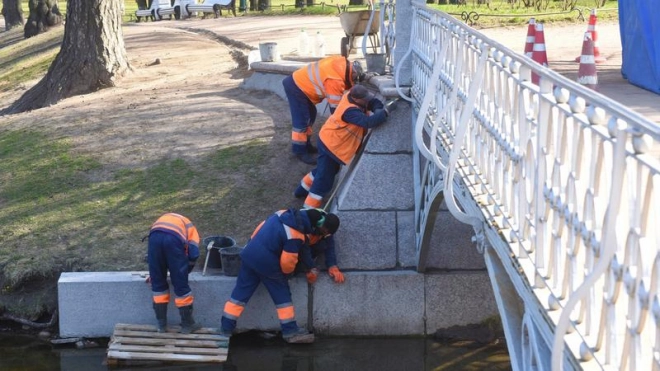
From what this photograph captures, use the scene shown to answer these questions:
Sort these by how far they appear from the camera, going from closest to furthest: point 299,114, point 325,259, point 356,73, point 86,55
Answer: point 325,259, point 356,73, point 299,114, point 86,55

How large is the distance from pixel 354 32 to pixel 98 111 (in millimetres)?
3797

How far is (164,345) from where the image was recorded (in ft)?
31.6

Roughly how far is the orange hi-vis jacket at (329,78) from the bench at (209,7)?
68.2 ft

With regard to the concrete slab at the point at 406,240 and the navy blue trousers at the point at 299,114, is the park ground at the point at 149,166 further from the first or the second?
the concrete slab at the point at 406,240

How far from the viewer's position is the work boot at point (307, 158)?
11555mm

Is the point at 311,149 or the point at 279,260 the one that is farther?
the point at 311,149

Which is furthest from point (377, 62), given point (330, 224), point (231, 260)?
point (231, 260)

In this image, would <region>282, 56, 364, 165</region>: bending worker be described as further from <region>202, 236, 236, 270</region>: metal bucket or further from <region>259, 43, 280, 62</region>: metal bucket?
<region>259, 43, 280, 62</region>: metal bucket

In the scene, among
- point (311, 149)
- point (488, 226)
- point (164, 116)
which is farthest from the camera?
point (164, 116)

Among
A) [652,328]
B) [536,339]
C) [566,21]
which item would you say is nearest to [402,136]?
[536,339]

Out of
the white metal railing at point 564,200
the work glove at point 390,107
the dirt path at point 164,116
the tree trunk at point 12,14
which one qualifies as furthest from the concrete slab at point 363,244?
the tree trunk at point 12,14

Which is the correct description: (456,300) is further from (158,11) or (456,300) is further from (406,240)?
(158,11)

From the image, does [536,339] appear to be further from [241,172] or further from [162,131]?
[162,131]

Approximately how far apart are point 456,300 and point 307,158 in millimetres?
2518
